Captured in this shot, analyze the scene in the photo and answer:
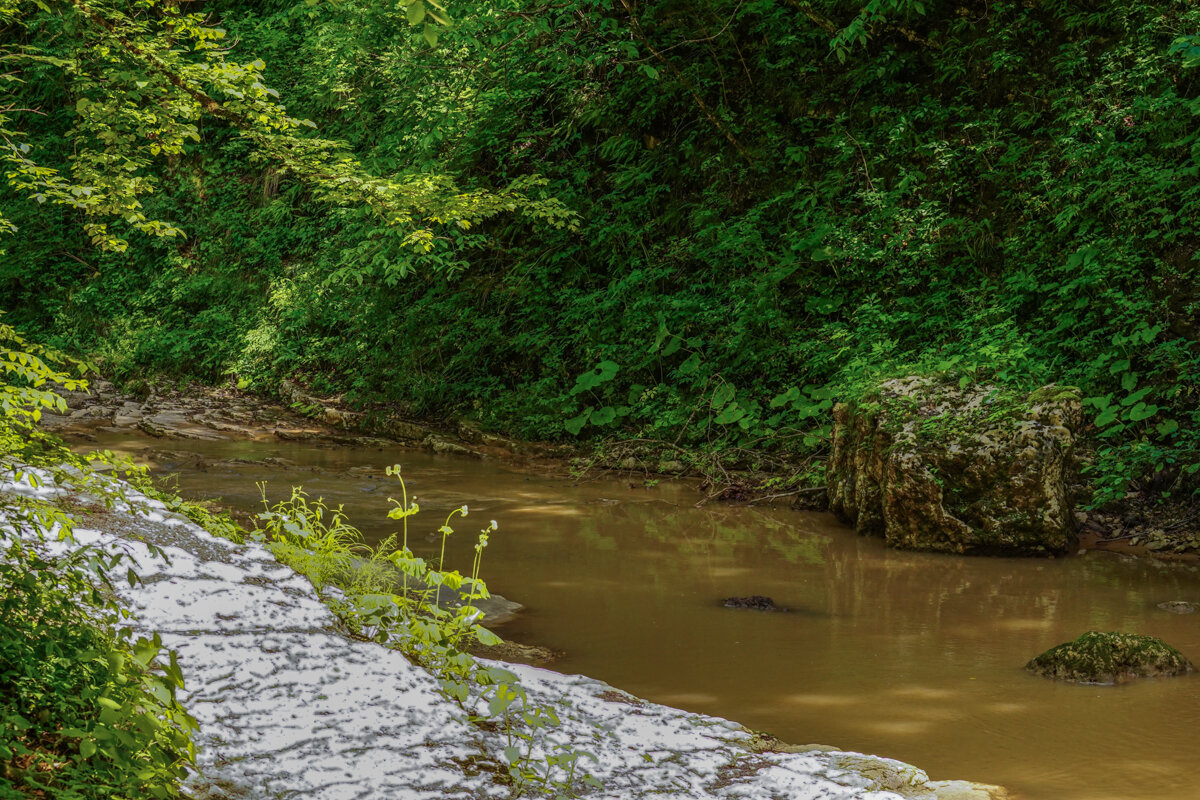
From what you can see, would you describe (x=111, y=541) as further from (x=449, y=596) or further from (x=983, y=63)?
(x=983, y=63)

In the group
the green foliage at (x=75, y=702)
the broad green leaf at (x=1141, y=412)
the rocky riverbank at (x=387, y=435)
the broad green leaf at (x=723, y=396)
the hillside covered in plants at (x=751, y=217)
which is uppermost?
the hillside covered in plants at (x=751, y=217)

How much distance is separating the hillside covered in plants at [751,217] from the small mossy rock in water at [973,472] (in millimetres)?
634

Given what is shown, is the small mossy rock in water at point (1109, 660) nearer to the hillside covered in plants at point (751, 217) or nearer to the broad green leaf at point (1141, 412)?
the hillside covered in plants at point (751, 217)

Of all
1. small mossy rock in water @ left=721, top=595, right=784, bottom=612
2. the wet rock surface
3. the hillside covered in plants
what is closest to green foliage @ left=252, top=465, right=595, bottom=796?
small mossy rock in water @ left=721, top=595, right=784, bottom=612

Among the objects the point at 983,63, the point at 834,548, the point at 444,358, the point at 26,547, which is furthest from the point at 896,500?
the point at 444,358

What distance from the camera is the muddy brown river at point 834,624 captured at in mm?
3803

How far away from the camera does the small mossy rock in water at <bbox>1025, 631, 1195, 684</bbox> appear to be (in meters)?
4.48

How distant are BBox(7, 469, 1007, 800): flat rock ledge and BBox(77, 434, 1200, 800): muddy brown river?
0.59 metres

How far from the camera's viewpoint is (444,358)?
13.2 m

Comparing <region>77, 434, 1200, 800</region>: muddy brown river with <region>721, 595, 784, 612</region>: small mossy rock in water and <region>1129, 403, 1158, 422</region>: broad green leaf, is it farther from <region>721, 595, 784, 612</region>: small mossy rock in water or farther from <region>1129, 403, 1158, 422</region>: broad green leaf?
<region>1129, 403, 1158, 422</region>: broad green leaf

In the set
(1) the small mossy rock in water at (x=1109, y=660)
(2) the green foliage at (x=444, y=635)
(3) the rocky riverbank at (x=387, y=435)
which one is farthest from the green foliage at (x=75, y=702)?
(3) the rocky riverbank at (x=387, y=435)

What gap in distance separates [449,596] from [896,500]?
3563 millimetres

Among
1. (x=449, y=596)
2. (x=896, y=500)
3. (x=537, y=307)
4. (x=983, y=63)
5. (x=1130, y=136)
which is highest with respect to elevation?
(x=983, y=63)

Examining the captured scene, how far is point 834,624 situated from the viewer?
5445 millimetres
